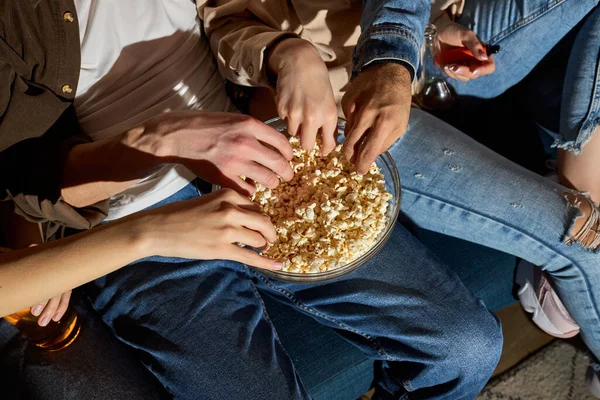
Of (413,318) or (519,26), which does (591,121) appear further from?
(413,318)

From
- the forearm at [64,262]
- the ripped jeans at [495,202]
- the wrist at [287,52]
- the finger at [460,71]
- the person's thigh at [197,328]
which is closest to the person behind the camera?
the forearm at [64,262]

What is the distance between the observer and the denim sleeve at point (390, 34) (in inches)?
32.9

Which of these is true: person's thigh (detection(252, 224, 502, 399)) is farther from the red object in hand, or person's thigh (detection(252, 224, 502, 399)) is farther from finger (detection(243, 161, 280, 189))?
the red object in hand

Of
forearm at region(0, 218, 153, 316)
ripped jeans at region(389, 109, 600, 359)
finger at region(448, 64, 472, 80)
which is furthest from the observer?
finger at region(448, 64, 472, 80)

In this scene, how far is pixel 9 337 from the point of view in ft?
3.24

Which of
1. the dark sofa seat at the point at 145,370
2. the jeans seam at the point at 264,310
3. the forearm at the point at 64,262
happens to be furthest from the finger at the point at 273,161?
the dark sofa seat at the point at 145,370

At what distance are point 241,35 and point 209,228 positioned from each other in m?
0.39

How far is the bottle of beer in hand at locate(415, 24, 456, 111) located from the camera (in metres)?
1.17

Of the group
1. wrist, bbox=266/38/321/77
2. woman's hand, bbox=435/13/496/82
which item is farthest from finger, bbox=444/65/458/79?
wrist, bbox=266/38/321/77

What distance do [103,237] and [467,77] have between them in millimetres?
882

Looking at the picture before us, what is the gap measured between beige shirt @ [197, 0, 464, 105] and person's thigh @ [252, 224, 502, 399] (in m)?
0.39

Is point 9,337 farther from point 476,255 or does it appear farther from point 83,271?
point 476,255

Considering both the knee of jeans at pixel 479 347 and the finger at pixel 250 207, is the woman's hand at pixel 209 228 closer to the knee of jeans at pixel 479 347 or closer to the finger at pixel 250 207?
→ the finger at pixel 250 207

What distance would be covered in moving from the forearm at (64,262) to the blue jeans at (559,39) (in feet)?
3.03
